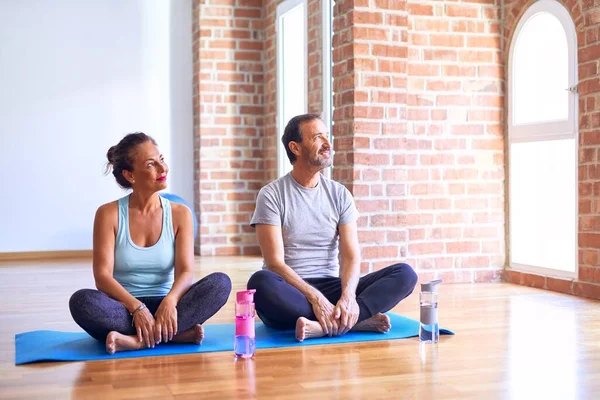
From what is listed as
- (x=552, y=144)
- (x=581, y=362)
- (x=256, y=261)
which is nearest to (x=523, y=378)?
(x=581, y=362)

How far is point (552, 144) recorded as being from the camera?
4926mm

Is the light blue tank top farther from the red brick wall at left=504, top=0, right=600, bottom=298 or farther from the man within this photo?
the red brick wall at left=504, top=0, right=600, bottom=298

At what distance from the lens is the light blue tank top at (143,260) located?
10.7ft

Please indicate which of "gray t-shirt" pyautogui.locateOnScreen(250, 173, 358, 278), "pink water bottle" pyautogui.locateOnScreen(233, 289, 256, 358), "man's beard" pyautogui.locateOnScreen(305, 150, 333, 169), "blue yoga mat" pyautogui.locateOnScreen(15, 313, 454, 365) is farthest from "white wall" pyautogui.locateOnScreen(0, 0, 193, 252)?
"pink water bottle" pyautogui.locateOnScreen(233, 289, 256, 358)

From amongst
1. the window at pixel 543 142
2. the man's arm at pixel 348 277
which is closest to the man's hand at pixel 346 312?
the man's arm at pixel 348 277

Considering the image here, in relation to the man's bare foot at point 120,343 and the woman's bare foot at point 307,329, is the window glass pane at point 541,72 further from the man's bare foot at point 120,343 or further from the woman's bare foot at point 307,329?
the man's bare foot at point 120,343

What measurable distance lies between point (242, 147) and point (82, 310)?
4.43 m

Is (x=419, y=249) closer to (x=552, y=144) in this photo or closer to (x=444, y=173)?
(x=444, y=173)

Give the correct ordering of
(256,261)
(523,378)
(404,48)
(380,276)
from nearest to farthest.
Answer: (523,378) → (380,276) → (404,48) → (256,261)

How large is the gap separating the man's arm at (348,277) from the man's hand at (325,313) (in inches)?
1.0

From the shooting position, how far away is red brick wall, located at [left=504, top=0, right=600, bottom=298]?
4469 millimetres

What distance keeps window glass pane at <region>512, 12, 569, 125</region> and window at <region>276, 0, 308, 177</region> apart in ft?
6.49

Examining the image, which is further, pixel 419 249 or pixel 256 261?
pixel 256 261

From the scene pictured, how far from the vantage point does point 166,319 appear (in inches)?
124
